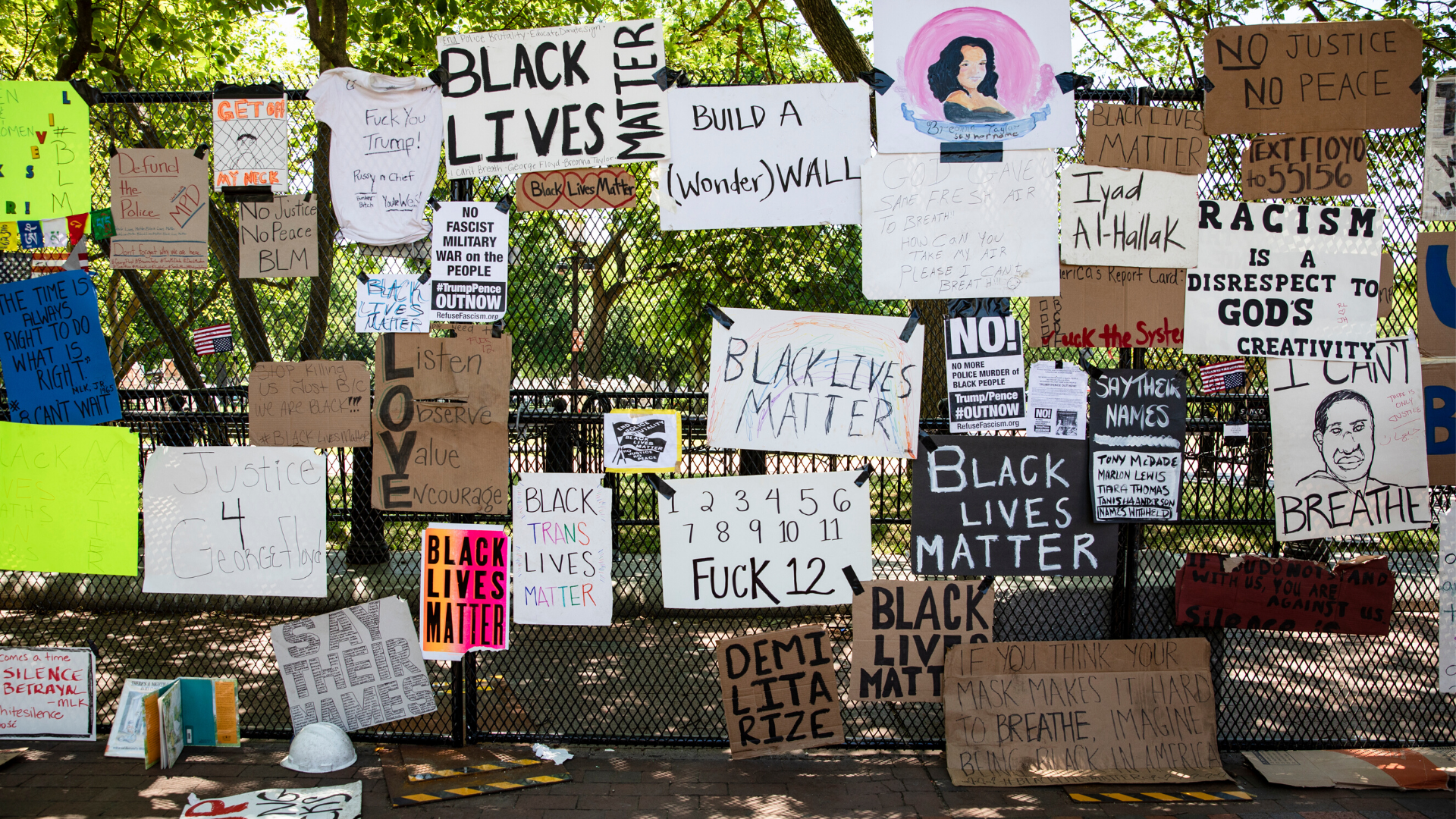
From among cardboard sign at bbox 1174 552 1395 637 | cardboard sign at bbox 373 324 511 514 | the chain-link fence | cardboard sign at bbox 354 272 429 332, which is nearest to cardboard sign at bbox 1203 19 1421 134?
the chain-link fence

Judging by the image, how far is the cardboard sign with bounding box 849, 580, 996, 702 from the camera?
4457mm

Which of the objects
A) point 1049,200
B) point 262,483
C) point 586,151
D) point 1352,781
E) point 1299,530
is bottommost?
point 1352,781

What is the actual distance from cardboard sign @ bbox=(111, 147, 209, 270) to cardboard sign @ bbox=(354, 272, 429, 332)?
2.87 feet

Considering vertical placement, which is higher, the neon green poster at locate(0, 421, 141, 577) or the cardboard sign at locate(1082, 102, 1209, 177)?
the cardboard sign at locate(1082, 102, 1209, 177)

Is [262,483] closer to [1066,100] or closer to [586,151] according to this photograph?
[586,151]

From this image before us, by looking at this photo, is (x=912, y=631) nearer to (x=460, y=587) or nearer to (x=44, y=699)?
(x=460, y=587)

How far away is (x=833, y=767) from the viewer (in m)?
4.48

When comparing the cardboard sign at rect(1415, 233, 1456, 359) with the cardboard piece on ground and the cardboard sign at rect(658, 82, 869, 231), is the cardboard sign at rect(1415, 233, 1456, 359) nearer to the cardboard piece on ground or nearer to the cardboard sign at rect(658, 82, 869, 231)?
the cardboard piece on ground

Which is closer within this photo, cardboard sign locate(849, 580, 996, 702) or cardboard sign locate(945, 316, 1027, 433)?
cardboard sign locate(945, 316, 1027, 433)

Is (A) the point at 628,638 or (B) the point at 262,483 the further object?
(A) the point at 628,638

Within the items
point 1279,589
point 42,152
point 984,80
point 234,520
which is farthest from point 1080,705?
point 42,152

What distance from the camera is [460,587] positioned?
4508 mm

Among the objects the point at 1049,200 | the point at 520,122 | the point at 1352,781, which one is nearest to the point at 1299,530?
the point at 1352,781

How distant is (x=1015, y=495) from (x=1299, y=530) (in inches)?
53.8
